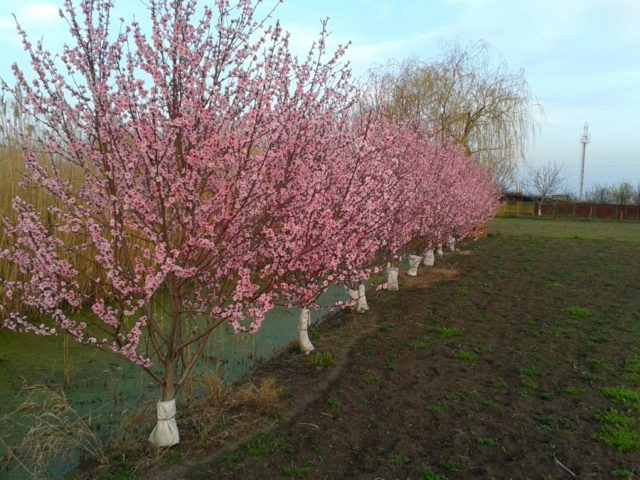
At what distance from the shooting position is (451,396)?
4.52 m

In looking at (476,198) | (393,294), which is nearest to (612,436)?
(393,294)

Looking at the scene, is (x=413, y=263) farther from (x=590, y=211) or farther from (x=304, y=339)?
(x=590, y=211)

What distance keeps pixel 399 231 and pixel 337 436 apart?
3.99m

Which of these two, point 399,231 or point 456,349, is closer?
point 456,349

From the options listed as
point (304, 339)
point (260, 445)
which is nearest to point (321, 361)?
point (304, 339)

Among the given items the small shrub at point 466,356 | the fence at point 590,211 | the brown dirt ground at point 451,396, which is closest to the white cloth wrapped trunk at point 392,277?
the brown dirt ground at point 451,396

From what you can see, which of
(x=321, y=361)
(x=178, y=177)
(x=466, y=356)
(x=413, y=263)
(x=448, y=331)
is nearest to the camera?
(x=178, y=177)

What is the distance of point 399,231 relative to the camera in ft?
24.0

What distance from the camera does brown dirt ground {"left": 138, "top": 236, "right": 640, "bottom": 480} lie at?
11.2ft

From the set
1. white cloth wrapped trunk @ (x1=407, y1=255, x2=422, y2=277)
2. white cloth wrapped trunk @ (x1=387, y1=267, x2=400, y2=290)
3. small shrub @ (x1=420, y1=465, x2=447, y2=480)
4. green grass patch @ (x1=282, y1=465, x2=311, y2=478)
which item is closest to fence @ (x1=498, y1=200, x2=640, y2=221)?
white cloth wrapped trunk @ (x1=407, y1=255, x2=422, y2=277)

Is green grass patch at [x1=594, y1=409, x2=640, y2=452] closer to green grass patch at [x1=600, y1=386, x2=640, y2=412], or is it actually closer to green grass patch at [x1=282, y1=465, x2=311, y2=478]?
green grass patch at [x1=600, y1=386, x2=640, y2=412]

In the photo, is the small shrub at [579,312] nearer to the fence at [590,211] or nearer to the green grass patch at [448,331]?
the green grass patch at [448,331]

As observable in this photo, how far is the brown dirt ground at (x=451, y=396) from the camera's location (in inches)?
134

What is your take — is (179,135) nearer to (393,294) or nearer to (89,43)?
(89,43)
